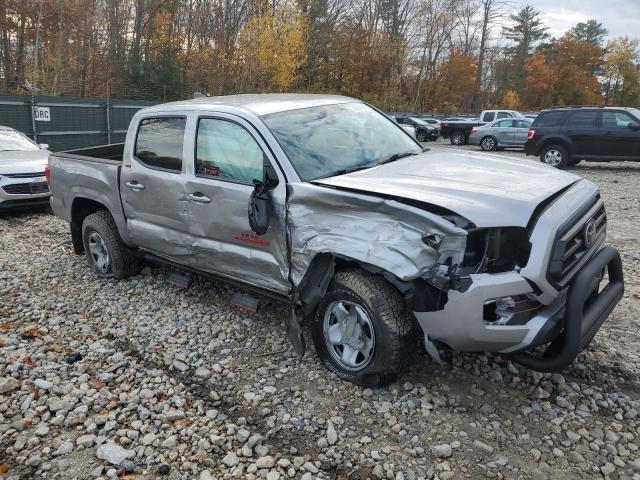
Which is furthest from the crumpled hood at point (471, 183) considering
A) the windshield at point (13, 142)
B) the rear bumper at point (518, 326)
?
the windshield at point (13, 142)

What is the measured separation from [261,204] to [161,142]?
164cm

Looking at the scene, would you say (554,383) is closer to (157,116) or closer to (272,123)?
(272,123)

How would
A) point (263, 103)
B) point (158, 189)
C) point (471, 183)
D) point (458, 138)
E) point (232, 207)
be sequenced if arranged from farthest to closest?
point (458, 138), point (158, 189), point (263, 103), point (232, 207), point (471, 183)

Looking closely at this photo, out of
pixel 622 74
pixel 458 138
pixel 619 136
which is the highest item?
pixel 622 74

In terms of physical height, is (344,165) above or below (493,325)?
above

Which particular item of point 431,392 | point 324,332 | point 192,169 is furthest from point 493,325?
point 192,169

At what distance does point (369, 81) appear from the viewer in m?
40.6

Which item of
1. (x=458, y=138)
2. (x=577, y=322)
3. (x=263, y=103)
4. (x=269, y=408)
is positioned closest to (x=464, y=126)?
(x=458, y=138)

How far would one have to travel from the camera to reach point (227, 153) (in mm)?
4117

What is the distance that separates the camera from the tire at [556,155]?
14664 mm

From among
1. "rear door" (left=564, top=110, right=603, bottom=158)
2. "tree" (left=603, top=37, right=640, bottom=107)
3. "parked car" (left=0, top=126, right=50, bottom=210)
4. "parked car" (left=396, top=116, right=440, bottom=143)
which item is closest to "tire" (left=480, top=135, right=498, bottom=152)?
"parked car" (left=396, top=116, right=440, bottom=143)

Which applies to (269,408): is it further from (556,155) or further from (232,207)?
(556,155)

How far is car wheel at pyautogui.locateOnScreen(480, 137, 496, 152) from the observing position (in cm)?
2172

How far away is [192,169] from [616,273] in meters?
3.25
